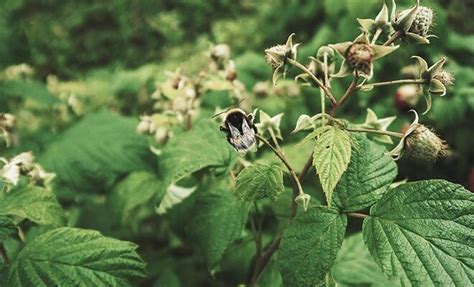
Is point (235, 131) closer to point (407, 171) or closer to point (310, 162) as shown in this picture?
point (310, 162)

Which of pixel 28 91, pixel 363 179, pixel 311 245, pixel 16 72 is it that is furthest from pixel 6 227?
pixel 16 72

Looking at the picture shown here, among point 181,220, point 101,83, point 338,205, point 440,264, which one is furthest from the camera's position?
point 101,83

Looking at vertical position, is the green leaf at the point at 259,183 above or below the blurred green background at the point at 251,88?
above

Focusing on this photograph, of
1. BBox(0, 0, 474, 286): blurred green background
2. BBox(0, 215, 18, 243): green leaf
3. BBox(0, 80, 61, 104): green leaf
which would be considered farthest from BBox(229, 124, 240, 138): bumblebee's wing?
BBox(0, 80, 61, 104): green leaf

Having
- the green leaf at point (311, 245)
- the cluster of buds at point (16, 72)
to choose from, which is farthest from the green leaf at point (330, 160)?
the cluster of buds at point (16, 72)

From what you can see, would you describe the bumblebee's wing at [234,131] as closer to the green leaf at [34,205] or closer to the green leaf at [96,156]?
the green leaf at [34,205]

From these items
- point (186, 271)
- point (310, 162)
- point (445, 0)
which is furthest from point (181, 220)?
point (445, 0)
